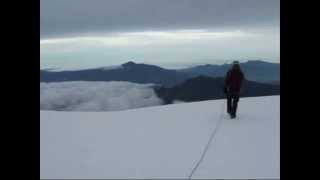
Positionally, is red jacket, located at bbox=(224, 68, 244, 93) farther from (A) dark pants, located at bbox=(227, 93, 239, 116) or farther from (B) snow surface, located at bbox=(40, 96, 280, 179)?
(B) snow surface, located at bbox=(40, 96, 280, 179)

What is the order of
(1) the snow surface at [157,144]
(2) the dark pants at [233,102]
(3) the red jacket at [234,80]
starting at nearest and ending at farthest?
(1) the snow surface at [157,144], (3) the red jacket at [234,80], (2) the dark pants at [233,102]

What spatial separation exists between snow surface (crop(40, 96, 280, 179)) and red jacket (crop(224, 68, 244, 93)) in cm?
84

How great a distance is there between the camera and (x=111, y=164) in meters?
8.95

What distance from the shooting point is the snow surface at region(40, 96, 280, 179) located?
337 inches

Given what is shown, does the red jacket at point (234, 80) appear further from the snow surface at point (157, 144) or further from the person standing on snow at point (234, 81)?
the snow surface at point (157, 144)

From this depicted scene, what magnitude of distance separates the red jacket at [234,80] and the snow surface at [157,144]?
2.76ft

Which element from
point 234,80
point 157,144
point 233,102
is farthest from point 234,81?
point 157,144

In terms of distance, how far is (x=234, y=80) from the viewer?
13.0 meters

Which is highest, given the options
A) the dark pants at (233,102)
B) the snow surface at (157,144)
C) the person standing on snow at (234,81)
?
the person standing on snow at (234,81)

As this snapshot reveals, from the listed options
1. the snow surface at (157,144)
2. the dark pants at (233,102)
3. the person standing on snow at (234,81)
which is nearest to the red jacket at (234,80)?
the person standing on snow at (234,81)

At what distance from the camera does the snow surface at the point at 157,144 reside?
8.55m
